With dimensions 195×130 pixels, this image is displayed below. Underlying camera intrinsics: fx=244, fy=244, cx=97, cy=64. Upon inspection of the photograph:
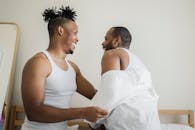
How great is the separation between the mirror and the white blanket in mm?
1096

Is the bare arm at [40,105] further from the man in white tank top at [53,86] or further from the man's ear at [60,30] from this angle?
the man's ear at [60,30]

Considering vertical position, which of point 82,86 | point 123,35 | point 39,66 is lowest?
point 82,86

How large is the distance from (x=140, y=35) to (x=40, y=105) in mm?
1324

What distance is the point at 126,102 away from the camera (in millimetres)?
1058

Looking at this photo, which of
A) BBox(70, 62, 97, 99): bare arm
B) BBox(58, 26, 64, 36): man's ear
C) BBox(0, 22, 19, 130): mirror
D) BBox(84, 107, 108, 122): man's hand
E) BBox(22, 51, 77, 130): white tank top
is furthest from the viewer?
BBox(0, 22, 19, 130): mirror

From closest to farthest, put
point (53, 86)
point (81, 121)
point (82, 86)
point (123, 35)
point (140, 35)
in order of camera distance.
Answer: point (53, 86) < point (123, 35) < point (82, 86) < point (81, 121) < point (140, 35)

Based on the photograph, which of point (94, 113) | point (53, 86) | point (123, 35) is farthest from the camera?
point (123, 35)

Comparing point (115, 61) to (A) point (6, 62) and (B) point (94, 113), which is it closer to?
(B) point (94, 113)

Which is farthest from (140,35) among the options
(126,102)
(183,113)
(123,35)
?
(126,102)

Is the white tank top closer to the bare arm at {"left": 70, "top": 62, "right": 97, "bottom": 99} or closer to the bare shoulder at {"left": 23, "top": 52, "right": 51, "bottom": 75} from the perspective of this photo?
the bare shoulder at {"left": 23, "top": 52, "right": 51, "bottom": 75}

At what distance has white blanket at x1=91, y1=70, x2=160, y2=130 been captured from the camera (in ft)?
3.42

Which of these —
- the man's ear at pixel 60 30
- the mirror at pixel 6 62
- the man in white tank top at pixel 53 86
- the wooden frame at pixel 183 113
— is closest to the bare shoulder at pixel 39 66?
the man in white tank top at pixel 53 86

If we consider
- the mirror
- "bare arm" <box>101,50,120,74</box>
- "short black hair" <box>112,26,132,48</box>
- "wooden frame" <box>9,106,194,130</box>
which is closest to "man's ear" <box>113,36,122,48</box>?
"short black hair" <box>112,26,132,48</box>

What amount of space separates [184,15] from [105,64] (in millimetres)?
1305
